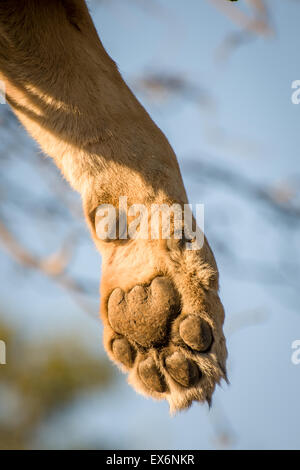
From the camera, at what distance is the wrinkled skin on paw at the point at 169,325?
54.9 inches

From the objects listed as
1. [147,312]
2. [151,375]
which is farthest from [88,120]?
[151,375]

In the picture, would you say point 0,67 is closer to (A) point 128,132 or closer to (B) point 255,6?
(A) point 128,132

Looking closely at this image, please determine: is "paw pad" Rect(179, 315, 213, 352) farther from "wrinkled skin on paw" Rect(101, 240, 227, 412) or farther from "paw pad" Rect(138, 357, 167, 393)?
"paw pad" Rect(138, 357, 167, 393)

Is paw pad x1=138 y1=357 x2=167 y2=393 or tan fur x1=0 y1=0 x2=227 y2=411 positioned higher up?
tan fur x1=0 y1=0 x2=227 y2=411

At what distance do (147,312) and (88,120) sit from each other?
56 cm

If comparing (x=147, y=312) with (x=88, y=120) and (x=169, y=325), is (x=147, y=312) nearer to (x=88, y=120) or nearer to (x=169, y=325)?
(x=169, y=325)

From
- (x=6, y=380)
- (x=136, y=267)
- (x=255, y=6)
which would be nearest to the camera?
(x=136, y=267)

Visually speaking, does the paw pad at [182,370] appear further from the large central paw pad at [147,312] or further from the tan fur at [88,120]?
the tan fur at [88,120]

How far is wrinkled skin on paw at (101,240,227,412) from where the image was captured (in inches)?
54.9

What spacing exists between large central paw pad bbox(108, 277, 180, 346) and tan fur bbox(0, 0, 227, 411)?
55 millimetres

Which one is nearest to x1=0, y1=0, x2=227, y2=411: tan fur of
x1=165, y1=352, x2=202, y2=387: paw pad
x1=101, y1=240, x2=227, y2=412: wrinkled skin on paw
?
x1=101, y1=240, x2=227, y2=412: wrinkled skin on paw

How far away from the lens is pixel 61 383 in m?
7.15

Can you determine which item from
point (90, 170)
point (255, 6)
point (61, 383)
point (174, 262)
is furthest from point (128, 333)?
point (61, 383)

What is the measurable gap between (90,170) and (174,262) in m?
0.37
